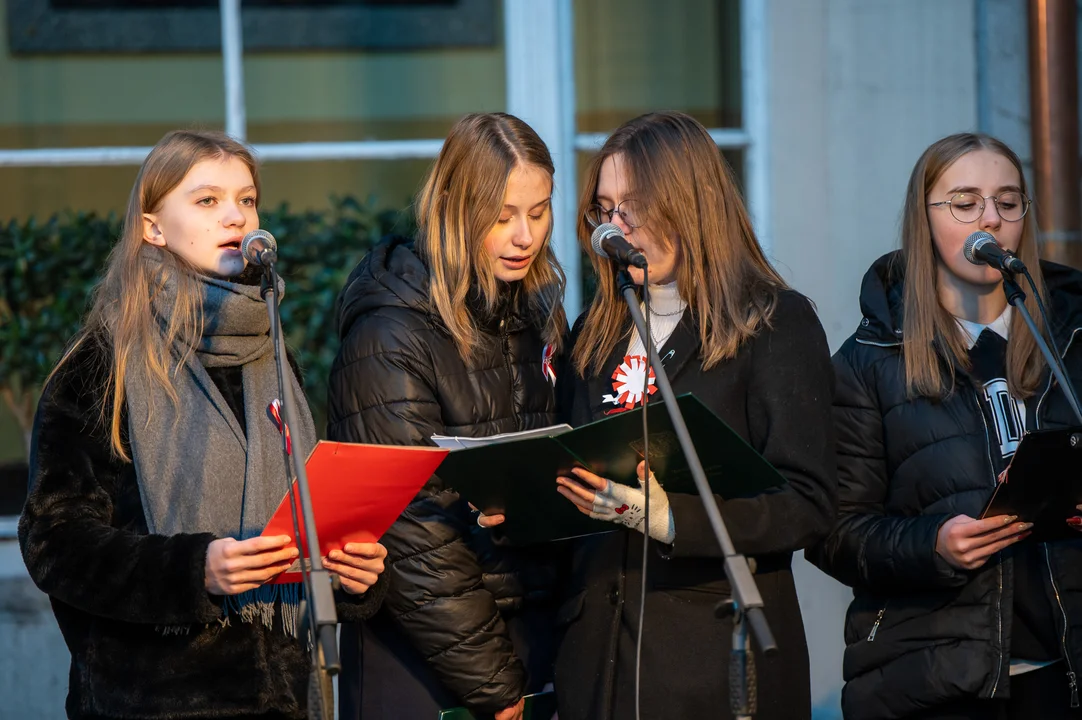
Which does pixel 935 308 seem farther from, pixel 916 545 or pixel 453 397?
pixel 453 397

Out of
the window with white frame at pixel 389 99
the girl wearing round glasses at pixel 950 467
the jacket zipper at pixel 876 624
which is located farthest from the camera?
the window with white frame at pixel 389 99

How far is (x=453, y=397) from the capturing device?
303 centimetres

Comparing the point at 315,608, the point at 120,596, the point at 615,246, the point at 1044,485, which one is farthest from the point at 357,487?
the point at 1044,485

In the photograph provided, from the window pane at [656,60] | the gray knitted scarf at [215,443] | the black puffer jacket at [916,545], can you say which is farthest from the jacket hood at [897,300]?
the window pane at [656,60]

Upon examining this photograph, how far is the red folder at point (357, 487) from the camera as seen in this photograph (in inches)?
94.1

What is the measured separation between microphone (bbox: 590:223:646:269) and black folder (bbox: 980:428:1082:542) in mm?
883

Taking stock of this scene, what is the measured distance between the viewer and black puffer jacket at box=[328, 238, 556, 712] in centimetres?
294

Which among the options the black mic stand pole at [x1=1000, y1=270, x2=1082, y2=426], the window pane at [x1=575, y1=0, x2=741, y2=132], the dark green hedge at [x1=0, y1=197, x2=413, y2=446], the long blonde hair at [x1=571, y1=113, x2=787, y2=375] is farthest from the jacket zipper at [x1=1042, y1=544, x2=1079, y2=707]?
the dark green hedge at [x1=0, y1=197, x2=413, y2=446]

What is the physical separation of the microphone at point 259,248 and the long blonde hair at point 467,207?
0.49 meters

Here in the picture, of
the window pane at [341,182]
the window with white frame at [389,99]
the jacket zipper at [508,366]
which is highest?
the window with white frame at [389,99]

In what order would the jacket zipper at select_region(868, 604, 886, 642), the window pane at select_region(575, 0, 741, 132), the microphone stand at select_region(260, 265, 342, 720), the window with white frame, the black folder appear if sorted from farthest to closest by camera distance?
the window pane at select_region(575, 0, 741, 132) < the window with white frame < the jacket zipper at select_region(868, 604, 886, 642) < the black folder < the microphone stand at select_region(260, 265, 342, 720)

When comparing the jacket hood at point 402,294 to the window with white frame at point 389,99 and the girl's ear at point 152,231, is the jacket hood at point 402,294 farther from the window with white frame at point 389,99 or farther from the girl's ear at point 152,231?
the window with white frame at point 389,99

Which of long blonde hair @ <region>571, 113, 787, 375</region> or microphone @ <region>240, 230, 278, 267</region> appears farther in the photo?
long blonde hair @ <region>571, 113, 787, 375</region>

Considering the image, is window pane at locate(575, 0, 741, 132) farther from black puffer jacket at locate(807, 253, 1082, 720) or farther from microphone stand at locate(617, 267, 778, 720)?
microphone stand at locate(617, 267, 778, 720)
